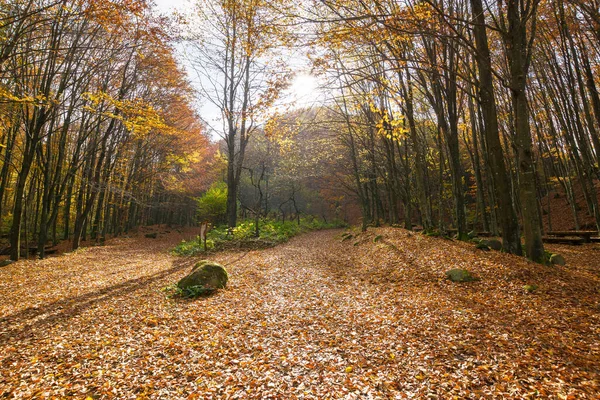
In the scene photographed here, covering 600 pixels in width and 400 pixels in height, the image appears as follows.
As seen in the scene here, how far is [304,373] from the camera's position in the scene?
11.3 ft

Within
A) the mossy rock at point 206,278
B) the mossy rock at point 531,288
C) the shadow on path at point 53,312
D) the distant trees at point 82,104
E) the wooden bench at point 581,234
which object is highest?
the distant trees at point 82,104

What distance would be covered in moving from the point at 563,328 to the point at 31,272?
13.3m

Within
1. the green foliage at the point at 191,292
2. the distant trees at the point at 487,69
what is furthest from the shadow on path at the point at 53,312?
the distant trees at the point at 487,69

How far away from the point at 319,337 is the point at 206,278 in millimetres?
3577

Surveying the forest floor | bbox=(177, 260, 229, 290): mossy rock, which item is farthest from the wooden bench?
bbox=(177, 260, 229, 290): mossy rock

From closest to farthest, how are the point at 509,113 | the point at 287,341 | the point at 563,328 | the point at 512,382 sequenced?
the point at 512,382 → the point at 563,328 → the point at 287,341 → the point at 509,113

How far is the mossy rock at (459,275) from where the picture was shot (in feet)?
20.4

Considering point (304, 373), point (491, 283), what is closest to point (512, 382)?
point (304, 373)

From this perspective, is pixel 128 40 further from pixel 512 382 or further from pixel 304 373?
pixel 512 382

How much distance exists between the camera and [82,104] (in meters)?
12.5

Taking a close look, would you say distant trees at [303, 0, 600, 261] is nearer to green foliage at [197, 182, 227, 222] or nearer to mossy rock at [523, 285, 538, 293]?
mossy rock at [523, 285, 538, 293]

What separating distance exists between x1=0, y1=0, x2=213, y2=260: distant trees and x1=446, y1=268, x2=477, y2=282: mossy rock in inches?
394

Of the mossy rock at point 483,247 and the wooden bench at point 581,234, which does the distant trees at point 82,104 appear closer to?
the mossy rock at point 483,247

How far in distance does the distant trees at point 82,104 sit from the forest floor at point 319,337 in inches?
234
